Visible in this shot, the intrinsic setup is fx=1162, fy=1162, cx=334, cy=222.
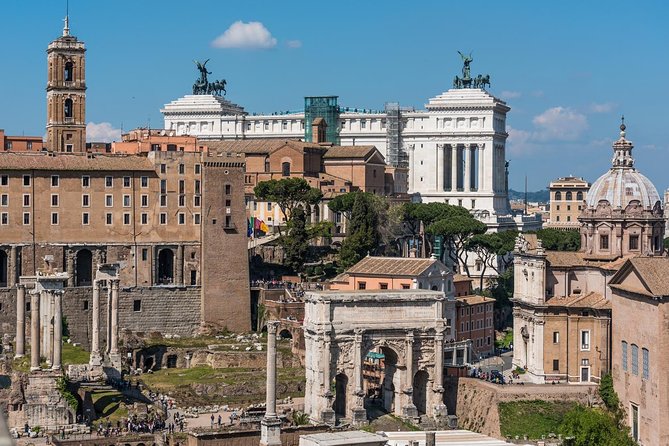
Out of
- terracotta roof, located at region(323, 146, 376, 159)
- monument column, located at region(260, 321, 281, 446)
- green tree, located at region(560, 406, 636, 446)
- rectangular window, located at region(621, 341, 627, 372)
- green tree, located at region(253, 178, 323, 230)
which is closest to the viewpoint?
monument column, located at region(260, 321, 281, 446)

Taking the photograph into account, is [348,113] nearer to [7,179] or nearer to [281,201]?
[281,201]

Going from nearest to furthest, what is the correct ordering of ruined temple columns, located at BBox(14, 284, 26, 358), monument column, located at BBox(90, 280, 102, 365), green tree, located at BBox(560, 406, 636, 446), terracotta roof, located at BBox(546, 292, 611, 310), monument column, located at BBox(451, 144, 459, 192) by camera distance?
1. green tree, located at BBox(560, 406, 636, 446)
2. monument column, located at BBox(90, 280, 102, 365)
3. ruined temple columns, located at BBox(14, 284, 26, 358)
4. terracotta roof, located at BBox(546, 292, 611, 310)
5. monument column, located at BBox(451, 144, 459, 192)

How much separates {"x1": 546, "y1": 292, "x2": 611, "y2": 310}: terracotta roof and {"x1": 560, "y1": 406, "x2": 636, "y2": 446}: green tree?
11068mm

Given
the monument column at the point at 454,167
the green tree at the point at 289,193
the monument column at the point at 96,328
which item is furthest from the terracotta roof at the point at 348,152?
the monument column at the point at 96,328

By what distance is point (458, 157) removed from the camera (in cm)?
12700

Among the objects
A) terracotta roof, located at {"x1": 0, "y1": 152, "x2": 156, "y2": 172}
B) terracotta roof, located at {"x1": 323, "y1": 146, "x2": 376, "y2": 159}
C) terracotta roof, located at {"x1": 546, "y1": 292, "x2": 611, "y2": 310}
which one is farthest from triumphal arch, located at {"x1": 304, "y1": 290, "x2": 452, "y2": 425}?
terracotta roof, located at {"x1": 323, "y1": 146, "x2": 376, "y2": 159}

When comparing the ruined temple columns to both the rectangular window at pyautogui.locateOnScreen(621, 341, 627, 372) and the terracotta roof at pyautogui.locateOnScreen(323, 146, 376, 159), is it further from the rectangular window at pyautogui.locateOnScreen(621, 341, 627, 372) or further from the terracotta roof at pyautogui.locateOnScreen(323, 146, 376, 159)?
the terracotta roof at pyautogui.locateOnScreen(323, 146, 376, 159)

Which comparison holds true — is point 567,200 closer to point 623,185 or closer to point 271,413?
point 623,185

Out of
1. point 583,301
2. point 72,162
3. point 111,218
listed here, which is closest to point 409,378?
point 583,301

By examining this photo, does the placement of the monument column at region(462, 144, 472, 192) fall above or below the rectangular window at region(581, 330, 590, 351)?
above

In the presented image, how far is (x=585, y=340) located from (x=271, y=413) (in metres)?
24.2

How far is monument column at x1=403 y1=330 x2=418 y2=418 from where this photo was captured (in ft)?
188

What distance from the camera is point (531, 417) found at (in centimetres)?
5606

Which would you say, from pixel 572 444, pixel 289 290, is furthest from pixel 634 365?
pixel 289 290
